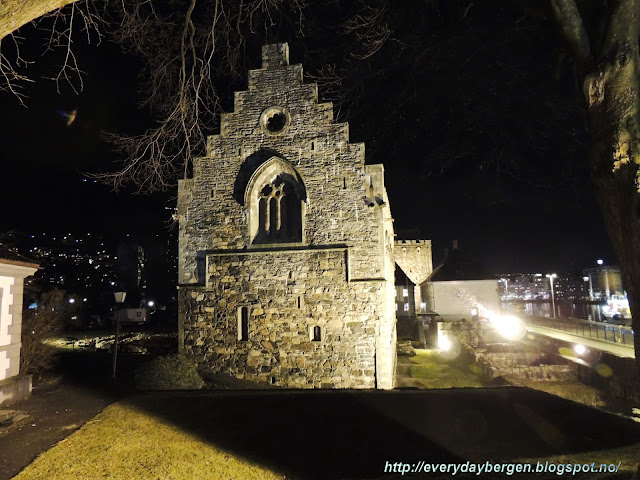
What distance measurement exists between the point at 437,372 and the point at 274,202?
12.1 m

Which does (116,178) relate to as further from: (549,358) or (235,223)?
(549,358)

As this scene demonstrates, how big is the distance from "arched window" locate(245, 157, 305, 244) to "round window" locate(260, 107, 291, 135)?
45.2 inches

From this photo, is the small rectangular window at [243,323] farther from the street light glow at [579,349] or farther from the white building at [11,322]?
the street light glow at [579,349]

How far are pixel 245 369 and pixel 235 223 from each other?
4.81 meters

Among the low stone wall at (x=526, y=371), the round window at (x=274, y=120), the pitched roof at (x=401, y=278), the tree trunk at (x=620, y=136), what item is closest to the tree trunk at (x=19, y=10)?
the tree trunk at (x=620, y=136)

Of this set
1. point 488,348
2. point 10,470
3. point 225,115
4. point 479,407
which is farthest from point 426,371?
point 10,470

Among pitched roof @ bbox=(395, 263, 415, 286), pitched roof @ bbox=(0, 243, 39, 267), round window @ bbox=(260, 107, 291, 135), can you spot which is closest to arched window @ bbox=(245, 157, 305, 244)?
round window @ bbox=(260, 107, 291, 135)

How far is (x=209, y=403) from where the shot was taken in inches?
287

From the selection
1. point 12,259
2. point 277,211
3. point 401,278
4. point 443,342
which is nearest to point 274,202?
point 277,211

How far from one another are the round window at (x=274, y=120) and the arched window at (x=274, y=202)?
1.15 meters

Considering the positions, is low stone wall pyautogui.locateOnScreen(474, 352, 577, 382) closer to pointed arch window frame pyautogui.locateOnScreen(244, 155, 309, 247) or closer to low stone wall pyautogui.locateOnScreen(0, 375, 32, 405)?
pointed arch window frame pyautogui.locateOnScreen(244, 155, 309, 247)

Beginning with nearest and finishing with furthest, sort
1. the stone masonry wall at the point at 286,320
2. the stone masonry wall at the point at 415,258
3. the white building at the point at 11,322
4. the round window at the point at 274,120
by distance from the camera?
1. the white building at the point at 11,322
2. the stone masonry wall at the point at 286,320
3. the round window at the point at 274,120
4. the stone masonry wall at the point at 415,258

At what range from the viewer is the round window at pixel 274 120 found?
13609 mm

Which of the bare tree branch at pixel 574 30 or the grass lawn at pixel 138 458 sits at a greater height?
the bare tree branch at pixel 574 30
